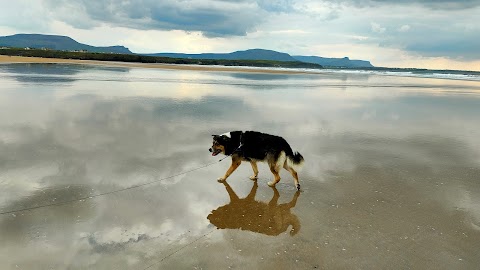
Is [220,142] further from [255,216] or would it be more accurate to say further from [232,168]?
[255,216]

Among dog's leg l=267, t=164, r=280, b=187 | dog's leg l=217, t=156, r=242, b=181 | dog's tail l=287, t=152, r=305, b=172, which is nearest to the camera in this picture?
dog's tail l=287, t=152, r=305, b=172

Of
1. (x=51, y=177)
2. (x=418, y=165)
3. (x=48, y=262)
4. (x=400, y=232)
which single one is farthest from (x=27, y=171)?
(x=418, y=165)

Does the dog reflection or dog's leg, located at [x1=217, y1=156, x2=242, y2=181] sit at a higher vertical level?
dog's leg, located at [x1=217, y1=156, x2=242, y2=181]

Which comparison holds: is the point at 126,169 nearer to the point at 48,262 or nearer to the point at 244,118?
the point at 48,262

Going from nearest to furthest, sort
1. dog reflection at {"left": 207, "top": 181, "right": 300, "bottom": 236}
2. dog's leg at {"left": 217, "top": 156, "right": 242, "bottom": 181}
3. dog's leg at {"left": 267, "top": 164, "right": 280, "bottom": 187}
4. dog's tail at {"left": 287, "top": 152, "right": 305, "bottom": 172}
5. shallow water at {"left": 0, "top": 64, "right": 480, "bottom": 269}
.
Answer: shallow water at {"left": 0, "top": 64, "right": 480, "bottom": 269} < dog reflection at {"left": 207, "top": 181, "right": 300, "bottom": 236} < dog's tail at {"left": 287, "top": 152, "right": 305, "bottom": 172} < dog's leg at {"left": 267, "top": 164, "right": 280, "bottom": 187} < dog's leg at {"left": 217, "top": 156, "right": 242, "bottom": 181}

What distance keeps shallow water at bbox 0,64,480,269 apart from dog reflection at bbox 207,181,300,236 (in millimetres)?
40

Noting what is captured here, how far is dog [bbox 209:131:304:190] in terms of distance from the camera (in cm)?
915

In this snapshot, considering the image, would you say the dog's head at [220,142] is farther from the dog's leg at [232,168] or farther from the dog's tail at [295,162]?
the dog's tail at [295,162]

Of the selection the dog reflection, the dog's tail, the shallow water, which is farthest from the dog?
the dog reflection

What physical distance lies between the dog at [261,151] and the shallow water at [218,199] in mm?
517

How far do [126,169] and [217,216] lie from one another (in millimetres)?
3556

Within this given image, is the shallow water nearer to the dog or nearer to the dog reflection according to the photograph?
the dog reflection

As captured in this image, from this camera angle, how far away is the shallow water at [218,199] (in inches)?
231

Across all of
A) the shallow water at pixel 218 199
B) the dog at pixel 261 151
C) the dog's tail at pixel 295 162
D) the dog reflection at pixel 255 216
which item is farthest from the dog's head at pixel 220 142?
the dog's tail at pixel 295 162
